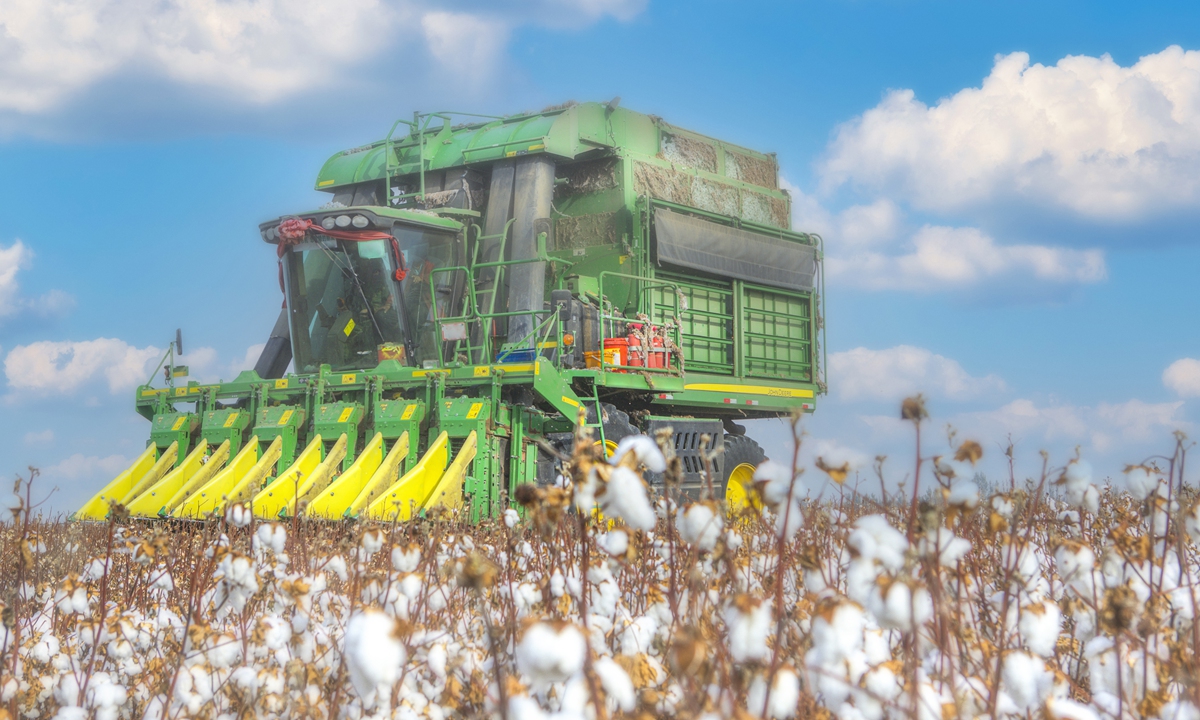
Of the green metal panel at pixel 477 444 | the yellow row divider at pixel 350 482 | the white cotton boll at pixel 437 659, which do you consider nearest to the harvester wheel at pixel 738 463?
the green metal panel at pixel 477 444

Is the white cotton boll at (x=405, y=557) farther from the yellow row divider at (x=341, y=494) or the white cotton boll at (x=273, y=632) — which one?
the yellow row divider at (x=341, y=494)

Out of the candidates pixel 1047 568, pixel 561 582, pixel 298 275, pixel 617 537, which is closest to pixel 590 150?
pixel 298 275

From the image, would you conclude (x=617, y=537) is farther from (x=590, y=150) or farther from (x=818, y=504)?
(x=590, y=150)

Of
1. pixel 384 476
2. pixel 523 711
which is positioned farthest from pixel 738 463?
pixel 523 711

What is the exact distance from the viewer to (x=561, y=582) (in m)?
3.78

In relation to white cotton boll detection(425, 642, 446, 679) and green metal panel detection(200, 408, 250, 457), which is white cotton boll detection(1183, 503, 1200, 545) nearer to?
white cotton boll detection(425, 642, 446, 679)

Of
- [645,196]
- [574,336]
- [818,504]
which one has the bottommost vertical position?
[818,504]

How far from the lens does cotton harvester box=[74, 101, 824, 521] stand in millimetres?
10055

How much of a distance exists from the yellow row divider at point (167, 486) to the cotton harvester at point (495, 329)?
0.02m

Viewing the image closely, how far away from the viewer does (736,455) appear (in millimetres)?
12273

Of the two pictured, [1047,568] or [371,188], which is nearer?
[1047,568]

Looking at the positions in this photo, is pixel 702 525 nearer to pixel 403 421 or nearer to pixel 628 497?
pixel 628 497

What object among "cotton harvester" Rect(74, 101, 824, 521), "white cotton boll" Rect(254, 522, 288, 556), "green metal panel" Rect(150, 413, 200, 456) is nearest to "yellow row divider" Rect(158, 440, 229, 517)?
"cotton harvester" Rect(74, 101, 824, 521)

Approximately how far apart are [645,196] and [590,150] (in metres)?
0.86
